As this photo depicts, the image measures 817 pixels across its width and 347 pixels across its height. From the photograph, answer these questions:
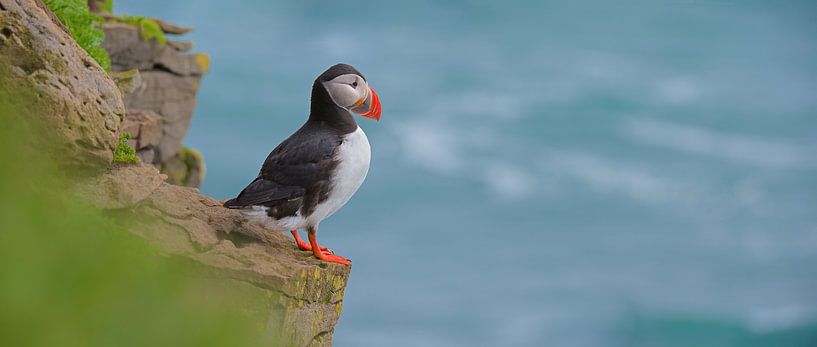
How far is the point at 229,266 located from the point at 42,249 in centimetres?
763

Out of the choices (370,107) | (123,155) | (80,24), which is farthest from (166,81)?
(370,107)

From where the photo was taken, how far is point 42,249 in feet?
5.86

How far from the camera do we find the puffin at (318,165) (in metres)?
9.77

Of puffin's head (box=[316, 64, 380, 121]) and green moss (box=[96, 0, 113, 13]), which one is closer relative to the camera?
puffin's head (box=[316, 64, 380, 121])

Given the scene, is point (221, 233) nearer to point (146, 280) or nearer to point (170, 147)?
point (146, 280)

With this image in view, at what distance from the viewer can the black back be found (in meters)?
9.75

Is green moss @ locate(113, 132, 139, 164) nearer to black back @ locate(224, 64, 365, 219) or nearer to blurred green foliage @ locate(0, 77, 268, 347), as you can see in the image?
black back @ locate(224, 64, 365, 219)

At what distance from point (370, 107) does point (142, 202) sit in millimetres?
2725

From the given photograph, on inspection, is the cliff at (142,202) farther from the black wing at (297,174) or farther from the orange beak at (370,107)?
the orange beak at (370,107)

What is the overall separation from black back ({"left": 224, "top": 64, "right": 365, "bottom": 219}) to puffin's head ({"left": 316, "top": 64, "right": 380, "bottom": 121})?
0.07ft

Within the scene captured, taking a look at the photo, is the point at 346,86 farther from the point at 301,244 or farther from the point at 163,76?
the point at 163,76

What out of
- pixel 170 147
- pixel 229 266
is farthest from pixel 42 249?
pixel 170 147

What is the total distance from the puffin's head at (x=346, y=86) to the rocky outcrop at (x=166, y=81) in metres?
14.4

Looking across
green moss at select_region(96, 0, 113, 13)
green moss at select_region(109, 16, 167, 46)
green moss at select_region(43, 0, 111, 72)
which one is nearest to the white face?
green moss at select_region(43, 0, 111, 72)
